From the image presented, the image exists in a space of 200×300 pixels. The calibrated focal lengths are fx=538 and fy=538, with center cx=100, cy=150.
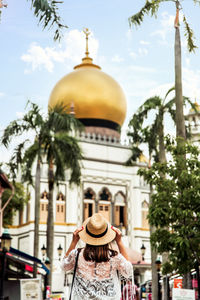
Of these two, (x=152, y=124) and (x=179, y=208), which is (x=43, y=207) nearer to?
(x=152, y=124)

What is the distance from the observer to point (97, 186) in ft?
138

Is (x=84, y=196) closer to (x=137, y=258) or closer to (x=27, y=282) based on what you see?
(x=137, y=258)

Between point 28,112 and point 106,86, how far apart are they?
76.9ft

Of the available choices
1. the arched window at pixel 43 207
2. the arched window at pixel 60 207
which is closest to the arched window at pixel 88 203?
the arched window at pixel 60 207

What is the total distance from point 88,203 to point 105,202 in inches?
62.2

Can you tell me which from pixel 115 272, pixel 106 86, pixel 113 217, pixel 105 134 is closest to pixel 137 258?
pixel 113 217

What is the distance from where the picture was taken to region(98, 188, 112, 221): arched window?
41781 millimetres

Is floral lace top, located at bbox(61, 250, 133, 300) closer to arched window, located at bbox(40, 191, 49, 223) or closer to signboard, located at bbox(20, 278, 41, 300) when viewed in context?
signboard, located at bbox(20, 278, 41, 300)

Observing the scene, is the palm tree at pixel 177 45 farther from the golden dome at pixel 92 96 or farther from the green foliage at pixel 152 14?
the golden dome at pixel 92 96

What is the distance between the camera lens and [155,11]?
1862 centimetres

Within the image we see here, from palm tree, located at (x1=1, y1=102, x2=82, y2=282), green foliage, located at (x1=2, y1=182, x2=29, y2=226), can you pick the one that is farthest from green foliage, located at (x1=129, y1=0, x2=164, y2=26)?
green foliage, located at (x1=2, y1=182, x2=29, y2=226)

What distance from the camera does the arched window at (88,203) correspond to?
135 ft

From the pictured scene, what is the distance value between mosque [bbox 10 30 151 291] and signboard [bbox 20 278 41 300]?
22.2 metres

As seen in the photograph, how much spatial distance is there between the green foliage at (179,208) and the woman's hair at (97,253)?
33.3 feet
